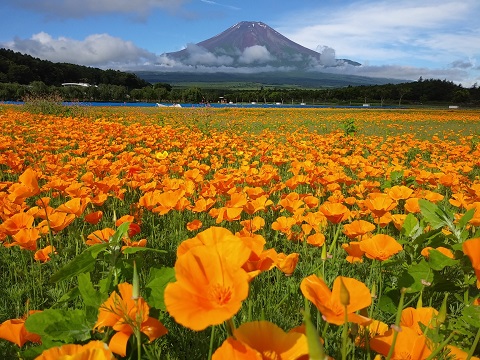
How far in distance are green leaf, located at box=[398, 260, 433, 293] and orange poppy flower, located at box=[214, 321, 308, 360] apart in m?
0.91

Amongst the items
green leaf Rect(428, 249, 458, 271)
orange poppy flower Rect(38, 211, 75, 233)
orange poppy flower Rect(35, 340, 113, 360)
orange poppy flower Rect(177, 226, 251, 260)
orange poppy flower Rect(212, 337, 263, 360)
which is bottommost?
orange poppy flower Rect(38, 211, 75, 233)

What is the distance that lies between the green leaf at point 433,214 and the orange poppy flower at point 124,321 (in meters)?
1.24

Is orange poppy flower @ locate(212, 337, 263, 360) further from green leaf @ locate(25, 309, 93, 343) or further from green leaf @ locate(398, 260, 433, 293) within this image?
green leaf @ locate(398, 260, 433, 293)

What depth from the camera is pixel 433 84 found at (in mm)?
69500

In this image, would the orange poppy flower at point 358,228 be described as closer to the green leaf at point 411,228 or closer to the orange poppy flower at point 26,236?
the green leaf at point 411,228

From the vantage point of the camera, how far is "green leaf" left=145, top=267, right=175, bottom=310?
1125 mm

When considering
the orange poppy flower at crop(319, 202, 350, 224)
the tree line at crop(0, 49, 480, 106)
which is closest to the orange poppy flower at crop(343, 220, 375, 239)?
the orange poppy flower at crop(319, 202, 350, 224)

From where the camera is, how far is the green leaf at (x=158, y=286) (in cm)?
112

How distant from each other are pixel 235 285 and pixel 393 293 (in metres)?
1.13

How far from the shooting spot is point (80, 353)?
0.69 metres

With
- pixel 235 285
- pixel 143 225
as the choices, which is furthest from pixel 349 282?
pixel 143 225

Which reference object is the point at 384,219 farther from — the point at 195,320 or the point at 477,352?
the point at 195,320

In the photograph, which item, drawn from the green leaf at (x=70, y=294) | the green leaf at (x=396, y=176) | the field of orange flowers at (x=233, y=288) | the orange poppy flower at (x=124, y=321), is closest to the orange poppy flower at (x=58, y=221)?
the field of orange flowers at (x=233, y=288)

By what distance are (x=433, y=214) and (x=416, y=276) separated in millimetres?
328
